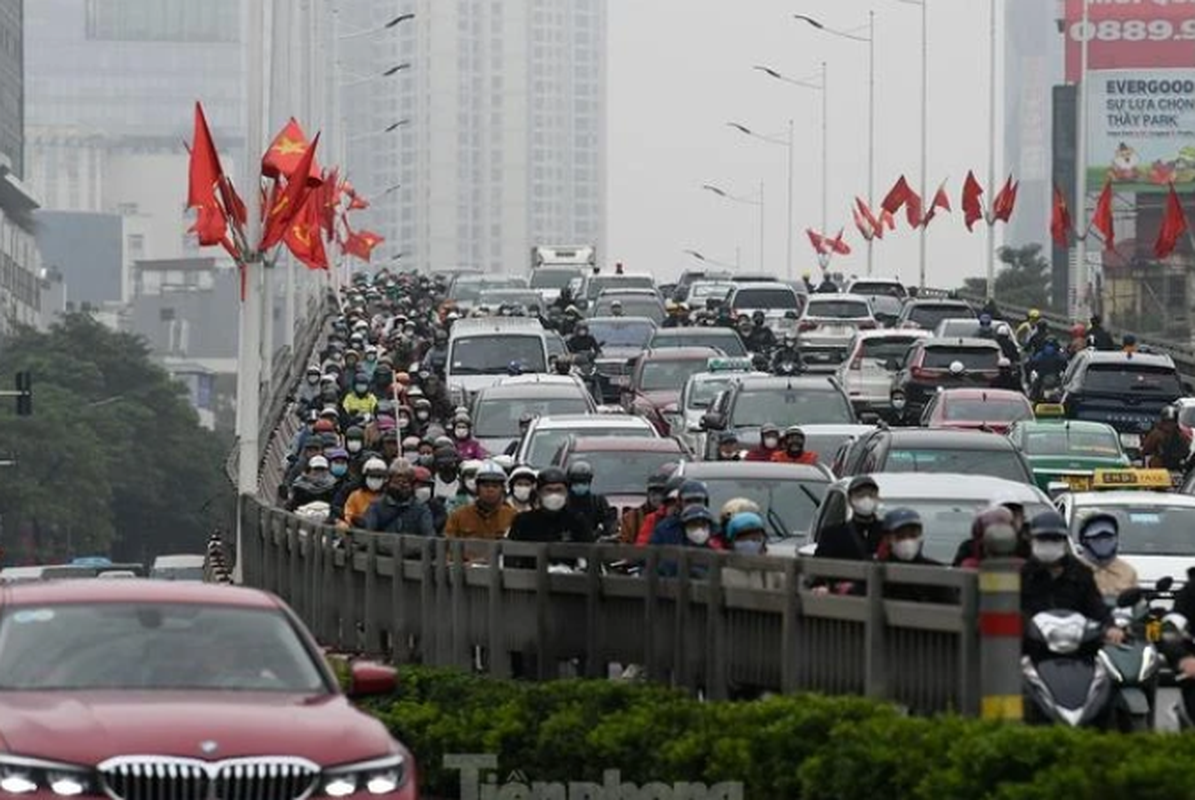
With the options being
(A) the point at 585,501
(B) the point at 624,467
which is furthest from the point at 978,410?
(A) the point at 585,501

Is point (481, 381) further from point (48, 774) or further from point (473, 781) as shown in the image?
point (48, 774)

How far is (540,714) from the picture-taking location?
1778 centimetres

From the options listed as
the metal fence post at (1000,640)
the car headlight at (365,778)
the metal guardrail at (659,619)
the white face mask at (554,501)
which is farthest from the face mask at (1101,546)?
the car headlight at (365,778)

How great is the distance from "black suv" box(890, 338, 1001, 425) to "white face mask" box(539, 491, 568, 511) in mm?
26649

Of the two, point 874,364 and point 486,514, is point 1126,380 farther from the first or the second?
point 486,514

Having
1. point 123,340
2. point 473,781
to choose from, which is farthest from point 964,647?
point 123,340

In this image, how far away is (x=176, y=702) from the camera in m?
13.6

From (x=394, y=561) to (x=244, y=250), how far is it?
15.4 meters

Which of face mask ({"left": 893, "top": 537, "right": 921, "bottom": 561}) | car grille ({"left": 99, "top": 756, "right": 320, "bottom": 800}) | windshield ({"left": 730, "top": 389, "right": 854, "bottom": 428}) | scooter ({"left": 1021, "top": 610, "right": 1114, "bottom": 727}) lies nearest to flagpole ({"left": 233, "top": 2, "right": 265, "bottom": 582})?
windshield ({"left": 730, "top": 389, "right": 854, "bottom": 428})

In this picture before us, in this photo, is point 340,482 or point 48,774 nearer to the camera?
point 48,774

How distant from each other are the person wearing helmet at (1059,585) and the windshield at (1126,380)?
31.8m

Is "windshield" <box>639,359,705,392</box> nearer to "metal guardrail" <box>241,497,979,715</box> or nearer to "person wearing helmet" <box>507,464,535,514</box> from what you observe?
"metal guardrail" <box>241,497,979,715</box>

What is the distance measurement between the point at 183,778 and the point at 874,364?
42.8 m

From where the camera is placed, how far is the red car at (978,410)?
41.9m
